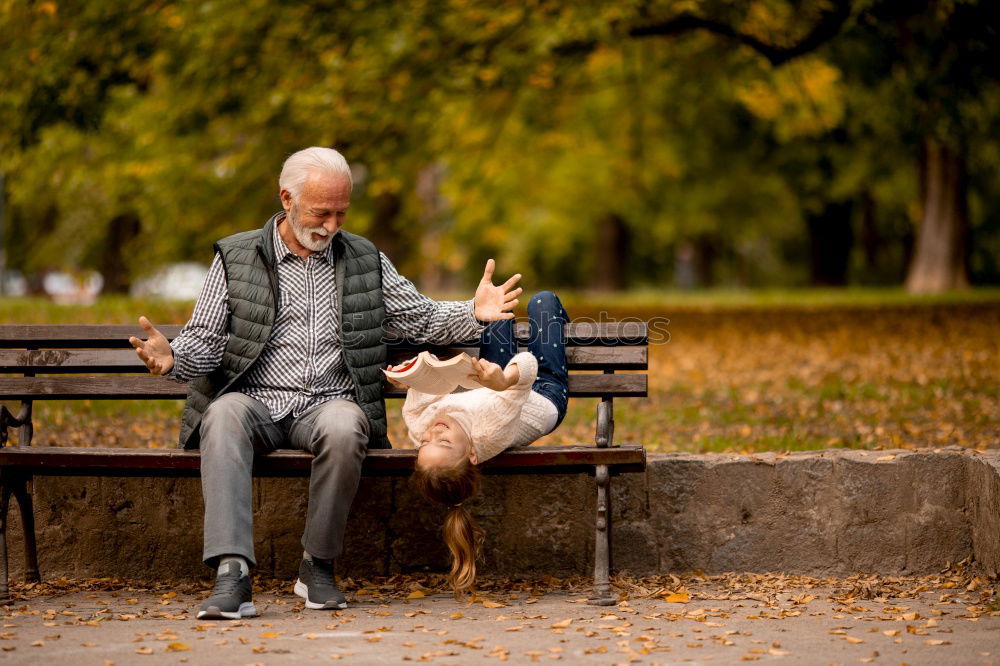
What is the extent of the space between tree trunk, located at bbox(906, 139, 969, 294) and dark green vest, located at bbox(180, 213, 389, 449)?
17.3 metres

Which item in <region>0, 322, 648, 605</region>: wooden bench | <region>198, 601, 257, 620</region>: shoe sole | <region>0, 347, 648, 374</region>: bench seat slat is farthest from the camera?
<region>0, 347, 648, 374</region>: bench seat slat

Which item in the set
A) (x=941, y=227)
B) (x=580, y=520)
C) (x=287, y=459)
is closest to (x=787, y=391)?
(x=580, y=520)

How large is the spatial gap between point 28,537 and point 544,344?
221 centimetres

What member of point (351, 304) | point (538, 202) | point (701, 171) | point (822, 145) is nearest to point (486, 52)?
point (351, 304)

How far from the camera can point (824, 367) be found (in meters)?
10.5

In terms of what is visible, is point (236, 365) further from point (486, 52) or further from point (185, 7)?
point (486, 52)

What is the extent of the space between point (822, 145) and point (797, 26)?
10.6 m

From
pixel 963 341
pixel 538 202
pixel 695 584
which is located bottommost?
pixel 695 584

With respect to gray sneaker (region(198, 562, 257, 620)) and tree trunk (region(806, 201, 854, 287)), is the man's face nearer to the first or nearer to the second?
gray sneaker (region(198, 562, 257, 620))

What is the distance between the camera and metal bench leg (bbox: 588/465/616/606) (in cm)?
479

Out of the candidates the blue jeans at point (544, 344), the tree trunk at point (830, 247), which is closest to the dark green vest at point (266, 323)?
the blue jeans at point (544, 344)

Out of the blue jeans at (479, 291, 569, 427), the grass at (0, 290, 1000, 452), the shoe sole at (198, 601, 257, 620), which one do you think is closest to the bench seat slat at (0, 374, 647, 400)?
the blue jeans at (479, 291, 569, 427)

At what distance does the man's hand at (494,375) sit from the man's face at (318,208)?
86cm

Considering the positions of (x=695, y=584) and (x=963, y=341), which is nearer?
(x=695, y=584)
